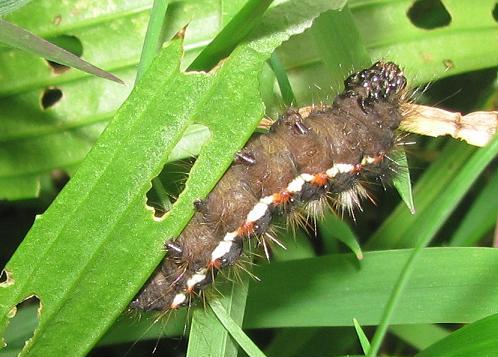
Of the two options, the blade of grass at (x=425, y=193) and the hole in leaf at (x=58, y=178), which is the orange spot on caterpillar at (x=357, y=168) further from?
the hole in leaf at (x=58, y=178)

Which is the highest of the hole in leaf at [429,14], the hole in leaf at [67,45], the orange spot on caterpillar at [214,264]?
the hole in leaf at [429,14]

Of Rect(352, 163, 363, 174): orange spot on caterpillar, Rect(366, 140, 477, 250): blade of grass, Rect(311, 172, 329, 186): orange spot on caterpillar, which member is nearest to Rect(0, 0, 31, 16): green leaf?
Rect(311, 172, 329, 186): orange spot on caterpillar

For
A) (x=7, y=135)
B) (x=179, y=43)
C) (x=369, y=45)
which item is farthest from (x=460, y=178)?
(x=7, y=135)

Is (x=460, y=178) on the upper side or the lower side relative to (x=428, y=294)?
lower

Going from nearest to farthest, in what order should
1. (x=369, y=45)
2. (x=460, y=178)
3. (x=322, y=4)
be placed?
(x=460, y=178) → (x=322, y=4) → (x=369, y=45)

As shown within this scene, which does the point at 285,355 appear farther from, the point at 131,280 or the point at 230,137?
the point at 230,137

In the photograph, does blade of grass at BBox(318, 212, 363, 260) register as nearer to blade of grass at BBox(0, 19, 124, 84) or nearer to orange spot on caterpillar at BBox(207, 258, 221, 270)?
orange spot on caterpillar at BBox(207, 258, 221, 270)

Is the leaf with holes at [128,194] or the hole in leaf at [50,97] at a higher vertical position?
the hole in leaf at [50,97]

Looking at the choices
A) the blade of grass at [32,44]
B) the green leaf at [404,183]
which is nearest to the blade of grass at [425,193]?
the green leaf at [404,183]

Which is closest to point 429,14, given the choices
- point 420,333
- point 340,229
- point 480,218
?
point 480,218
